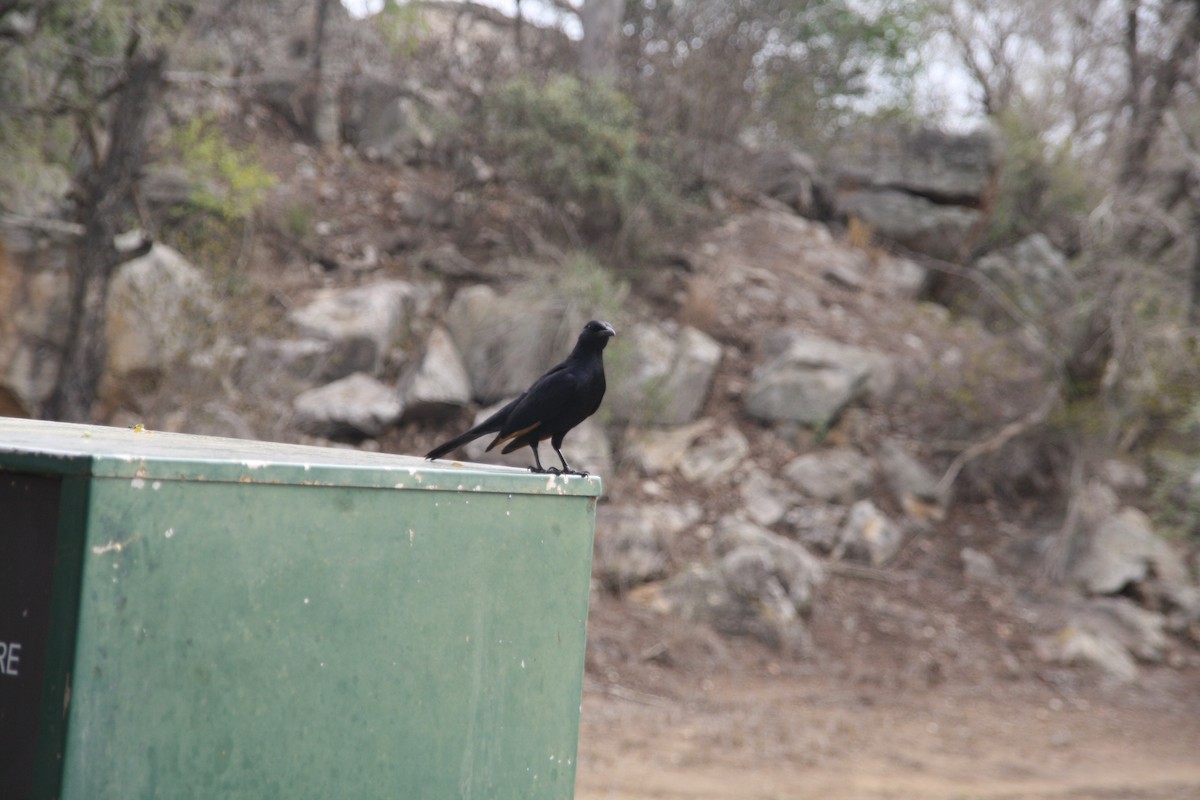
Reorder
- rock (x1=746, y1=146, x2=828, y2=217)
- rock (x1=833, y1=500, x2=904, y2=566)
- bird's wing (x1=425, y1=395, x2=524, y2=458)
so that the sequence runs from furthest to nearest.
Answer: rock (x1=746, y1=146, x2=828, y2=217)
rock (x1=833, y1=500, x2=904, y2=566)
bird's wing (x1=425, y1=395, x2=524, y2=458)

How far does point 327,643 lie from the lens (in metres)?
1.69

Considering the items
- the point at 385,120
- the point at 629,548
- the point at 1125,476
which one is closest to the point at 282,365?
the point at 629,548

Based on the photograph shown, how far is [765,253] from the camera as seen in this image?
14.9 metres

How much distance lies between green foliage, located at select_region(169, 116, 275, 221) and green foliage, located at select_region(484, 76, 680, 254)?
3.19 m

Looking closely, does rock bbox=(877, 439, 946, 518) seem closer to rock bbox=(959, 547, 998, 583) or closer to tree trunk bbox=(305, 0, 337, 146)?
rock bbox=(959, 547, 998, 583)

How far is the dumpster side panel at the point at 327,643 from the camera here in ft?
4.89

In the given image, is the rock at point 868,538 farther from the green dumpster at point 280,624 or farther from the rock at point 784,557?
the green dumpster at point 280,624

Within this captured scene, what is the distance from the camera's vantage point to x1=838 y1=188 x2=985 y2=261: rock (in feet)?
52.1

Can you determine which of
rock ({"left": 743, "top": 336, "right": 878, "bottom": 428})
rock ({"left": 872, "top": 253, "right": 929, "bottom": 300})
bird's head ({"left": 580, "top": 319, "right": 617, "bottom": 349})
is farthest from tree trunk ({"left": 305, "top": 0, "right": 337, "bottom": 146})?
bird's head ({"left": 580, "top": 319, "right": 617, "bottom": 349})

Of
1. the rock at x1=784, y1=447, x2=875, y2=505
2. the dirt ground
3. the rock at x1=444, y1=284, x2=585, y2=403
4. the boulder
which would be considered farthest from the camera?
the rock at x1=444, y1=284, x2=585, y2=403

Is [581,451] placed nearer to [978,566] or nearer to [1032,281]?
[978,566]

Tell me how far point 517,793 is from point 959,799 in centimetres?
512

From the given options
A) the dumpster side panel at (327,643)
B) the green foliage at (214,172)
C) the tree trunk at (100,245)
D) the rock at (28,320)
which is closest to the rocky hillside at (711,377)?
the rock at (28,320)

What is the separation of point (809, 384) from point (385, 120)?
719 centimetres
